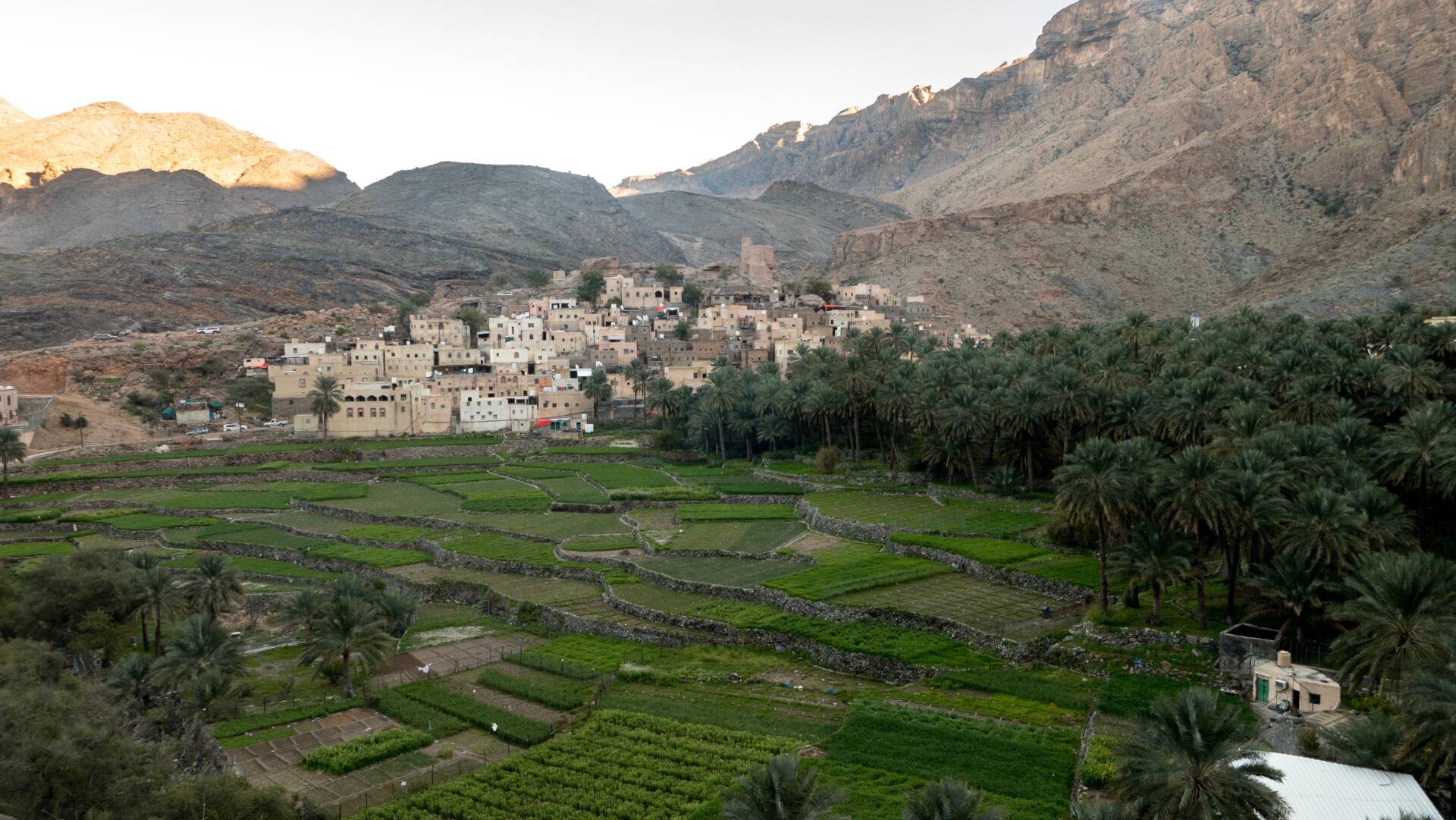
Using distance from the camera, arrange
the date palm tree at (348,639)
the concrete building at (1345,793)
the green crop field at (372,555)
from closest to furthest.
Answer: the concrete building at (1345,793), the date palm tree at (348,639), the green crop field at (372,555)

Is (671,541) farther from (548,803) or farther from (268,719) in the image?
(548,803)

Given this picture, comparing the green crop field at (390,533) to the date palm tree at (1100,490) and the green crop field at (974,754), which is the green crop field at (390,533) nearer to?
the green crop field at (974,754)

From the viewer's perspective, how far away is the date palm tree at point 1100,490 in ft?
124

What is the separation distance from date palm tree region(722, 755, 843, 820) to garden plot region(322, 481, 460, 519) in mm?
50575

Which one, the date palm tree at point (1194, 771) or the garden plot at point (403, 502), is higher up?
the garden plot at point (403, 502)

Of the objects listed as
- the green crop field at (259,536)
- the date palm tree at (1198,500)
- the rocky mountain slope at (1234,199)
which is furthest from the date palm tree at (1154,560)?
the rocky mountain slope at (1234,199)

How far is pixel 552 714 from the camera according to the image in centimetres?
3506

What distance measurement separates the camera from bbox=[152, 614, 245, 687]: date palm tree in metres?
35.6

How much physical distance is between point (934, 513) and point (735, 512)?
43.7ft

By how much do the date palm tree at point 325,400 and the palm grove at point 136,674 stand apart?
4142 centimetres

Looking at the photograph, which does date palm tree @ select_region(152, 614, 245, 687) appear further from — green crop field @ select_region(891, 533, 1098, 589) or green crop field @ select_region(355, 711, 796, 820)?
green crop field @ select_region(891, 533, 1098, 589)

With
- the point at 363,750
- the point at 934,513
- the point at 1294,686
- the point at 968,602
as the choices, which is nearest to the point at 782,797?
the point at 363,750

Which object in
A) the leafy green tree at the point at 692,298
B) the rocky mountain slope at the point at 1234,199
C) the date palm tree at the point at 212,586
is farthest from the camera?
the rocky mountain slope at the point at 1234,199

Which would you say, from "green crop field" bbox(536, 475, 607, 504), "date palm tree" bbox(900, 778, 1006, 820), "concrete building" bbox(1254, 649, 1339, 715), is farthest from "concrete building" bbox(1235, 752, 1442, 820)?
"green crop field" bbox(536, 475, 607, 504)
